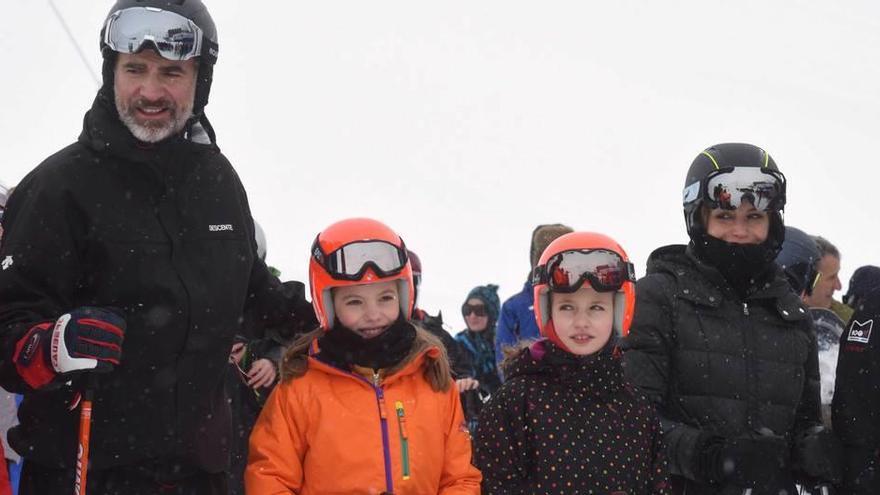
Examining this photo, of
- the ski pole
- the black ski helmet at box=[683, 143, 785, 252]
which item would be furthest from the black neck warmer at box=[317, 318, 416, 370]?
the black ski helmet at box=[683, 143, 785, 252]

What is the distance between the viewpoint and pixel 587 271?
14.4ft

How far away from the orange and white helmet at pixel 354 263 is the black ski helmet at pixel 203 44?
771 mm

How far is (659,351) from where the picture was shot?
451 cm

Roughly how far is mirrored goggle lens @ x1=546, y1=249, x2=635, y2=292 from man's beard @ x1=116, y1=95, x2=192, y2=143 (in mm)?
1714

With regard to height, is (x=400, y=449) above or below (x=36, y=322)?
below

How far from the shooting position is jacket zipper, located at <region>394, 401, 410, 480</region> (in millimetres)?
3863

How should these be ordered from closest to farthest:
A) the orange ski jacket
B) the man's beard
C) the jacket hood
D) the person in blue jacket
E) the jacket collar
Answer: the man's beard
the orange ski jacket
the jacket collar
the jacket hood
the person in blue jacket

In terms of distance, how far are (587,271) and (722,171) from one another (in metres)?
0.99

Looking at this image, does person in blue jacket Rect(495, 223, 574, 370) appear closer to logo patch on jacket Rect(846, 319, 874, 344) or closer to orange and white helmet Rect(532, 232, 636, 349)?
orange and white helmet Rect(532, 232, 636, 349)

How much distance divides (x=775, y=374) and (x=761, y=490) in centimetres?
52

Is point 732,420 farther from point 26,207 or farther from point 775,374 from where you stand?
point 26,207

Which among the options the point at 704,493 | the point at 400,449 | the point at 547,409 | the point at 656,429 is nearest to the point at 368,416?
the point at 400,449

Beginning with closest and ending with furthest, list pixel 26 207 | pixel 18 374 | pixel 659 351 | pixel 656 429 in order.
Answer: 1. pixel 18 374
2. pixel 26 207
3. pixel 656 429
4. pixel 659 351

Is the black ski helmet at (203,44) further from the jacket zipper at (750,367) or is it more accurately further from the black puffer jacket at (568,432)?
the jacket zipper at (750,367)
